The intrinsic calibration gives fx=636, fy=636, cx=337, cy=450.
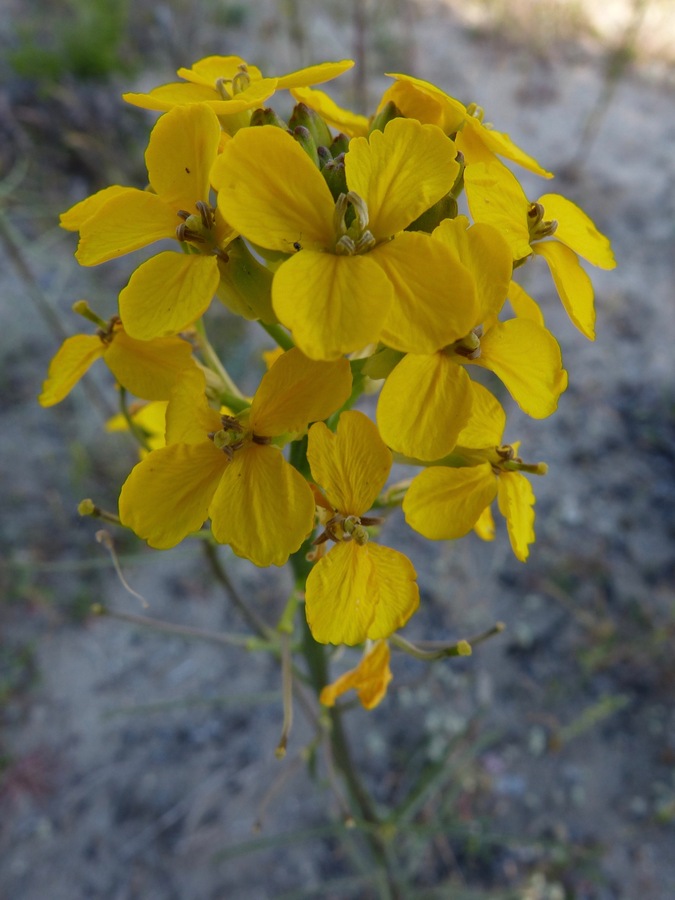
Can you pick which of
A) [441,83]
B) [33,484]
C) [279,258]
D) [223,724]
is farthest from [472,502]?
[441,83]

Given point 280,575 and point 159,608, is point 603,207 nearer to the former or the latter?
point 280,575

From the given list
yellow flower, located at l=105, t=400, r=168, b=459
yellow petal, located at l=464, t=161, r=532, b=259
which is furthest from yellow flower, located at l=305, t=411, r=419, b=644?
yellow flower, located at l=105, t=400, r=168, b=459

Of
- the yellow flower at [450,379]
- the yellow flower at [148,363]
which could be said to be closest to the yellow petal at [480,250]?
the yellow flower at [450,379]

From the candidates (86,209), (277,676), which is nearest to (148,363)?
(86,209)

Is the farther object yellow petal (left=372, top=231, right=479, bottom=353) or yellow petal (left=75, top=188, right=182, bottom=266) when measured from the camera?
yellow petal (left=75, top=188, right=182, bottom=266)

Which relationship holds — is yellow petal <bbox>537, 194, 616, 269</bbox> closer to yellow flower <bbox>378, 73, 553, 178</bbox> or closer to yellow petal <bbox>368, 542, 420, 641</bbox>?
yellow flower <bbox>378, 73, 553, 178</bbox>

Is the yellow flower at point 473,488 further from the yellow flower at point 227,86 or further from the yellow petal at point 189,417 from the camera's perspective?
the yellow flower at point 227,86
